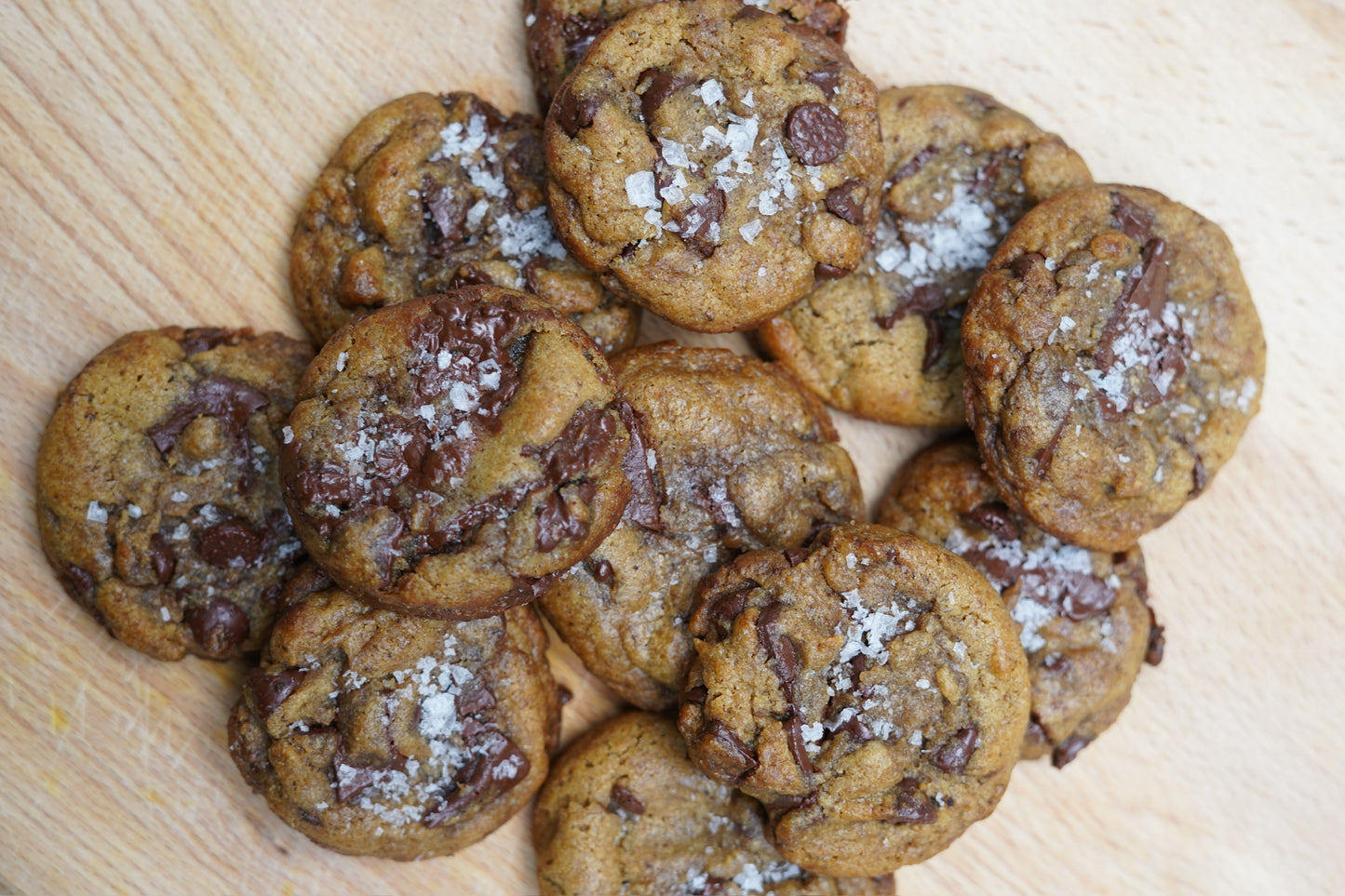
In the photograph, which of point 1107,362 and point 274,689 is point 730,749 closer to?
point 274,689

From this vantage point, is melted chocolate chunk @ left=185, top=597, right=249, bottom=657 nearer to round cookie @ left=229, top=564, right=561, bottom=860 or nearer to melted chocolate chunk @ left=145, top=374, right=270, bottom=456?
round cookie @ left=229, top=564, right=561, bottom=860

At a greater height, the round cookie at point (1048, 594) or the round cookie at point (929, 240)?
the round cookie at point (929, 240)

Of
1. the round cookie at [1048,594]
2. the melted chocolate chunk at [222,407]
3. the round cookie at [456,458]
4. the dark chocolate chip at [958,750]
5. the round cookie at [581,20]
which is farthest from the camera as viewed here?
the round cookie at [1048,594]

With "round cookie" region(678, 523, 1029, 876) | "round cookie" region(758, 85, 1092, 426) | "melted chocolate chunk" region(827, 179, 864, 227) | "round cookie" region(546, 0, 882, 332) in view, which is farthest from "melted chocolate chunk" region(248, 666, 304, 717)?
"melted chocolate chunk" region(827, 179, 864, 227)

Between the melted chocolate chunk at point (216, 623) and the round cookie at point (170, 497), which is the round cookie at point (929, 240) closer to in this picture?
the round cookie at point (170, 497)

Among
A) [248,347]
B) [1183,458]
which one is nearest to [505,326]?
[248,347]

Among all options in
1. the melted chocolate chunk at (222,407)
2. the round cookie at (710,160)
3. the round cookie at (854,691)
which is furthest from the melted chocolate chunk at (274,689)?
the round cookie at (710,160)
